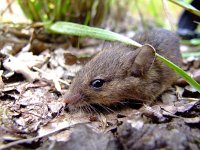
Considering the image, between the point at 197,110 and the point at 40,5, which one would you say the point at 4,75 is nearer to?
the point at 40,5

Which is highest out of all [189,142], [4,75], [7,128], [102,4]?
[102,4]

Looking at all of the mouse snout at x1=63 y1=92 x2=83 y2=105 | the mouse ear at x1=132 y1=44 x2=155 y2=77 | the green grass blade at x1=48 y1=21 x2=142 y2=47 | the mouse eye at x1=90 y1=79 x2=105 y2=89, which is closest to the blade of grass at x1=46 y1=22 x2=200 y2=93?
the green grass blade at x1=48 y1=21 x2=142 y2=47

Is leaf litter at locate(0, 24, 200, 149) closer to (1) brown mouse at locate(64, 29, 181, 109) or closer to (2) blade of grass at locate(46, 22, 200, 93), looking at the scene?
(1) brown mouse at locate(64, 29, 181, 109)

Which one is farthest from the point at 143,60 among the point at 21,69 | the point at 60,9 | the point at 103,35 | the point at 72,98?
the point at 60,9

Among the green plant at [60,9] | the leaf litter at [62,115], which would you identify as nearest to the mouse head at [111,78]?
the leaf litter at [62,115]

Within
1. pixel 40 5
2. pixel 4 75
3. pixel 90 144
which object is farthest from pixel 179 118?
pixel 40 5

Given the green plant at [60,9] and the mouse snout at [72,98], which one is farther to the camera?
the green plant at [60,9]

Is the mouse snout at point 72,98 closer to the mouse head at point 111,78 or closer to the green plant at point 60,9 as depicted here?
the mouse head at point 111,78
